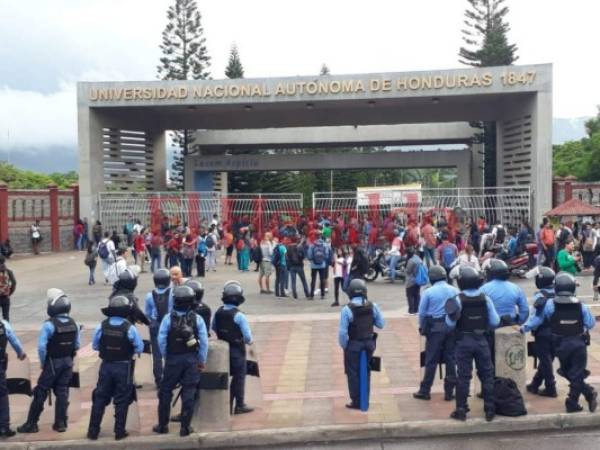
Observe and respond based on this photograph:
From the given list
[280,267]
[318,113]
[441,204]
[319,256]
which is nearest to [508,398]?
[319,256]

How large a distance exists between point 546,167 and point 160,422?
84.5 ft

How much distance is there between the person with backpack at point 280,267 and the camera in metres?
18.8

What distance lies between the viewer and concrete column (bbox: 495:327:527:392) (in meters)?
8.97

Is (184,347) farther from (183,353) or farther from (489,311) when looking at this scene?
(489,311)

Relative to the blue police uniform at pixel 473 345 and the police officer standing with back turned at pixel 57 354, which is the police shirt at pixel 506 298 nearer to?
the blue police uniform at pixel 473 345

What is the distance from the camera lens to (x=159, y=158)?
4288cm

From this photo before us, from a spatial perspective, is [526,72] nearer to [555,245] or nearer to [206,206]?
[555,245]

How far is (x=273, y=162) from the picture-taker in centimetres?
4091

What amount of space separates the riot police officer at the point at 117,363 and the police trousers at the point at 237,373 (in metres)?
1.21

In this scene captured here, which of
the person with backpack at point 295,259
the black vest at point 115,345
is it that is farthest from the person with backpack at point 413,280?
the black vest at point 115,345

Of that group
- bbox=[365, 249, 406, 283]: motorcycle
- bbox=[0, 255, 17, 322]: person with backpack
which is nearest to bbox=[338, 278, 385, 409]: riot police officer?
bbox=[0, 255, 17, 322]: person with backpack

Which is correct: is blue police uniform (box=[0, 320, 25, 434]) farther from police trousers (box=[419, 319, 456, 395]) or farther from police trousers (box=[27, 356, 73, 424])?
police trousers (box=[419, 319, 456, 395])

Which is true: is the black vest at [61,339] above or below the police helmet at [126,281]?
below

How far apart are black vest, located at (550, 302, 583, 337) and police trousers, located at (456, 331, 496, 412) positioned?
0.84 metres
